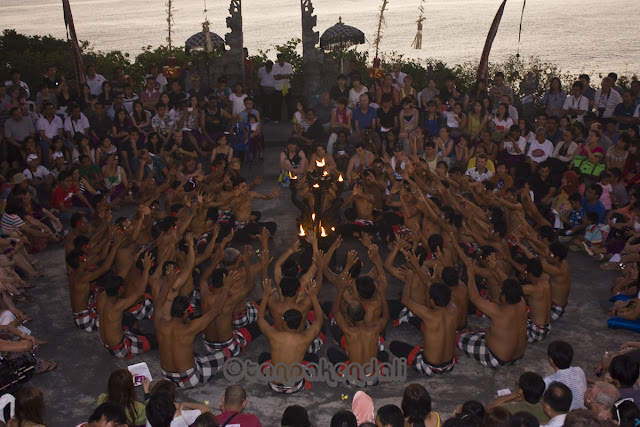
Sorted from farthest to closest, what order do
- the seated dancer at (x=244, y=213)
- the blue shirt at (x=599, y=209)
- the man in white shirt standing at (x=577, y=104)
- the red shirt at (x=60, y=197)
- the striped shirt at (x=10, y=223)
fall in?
the man in white shirt standing at (x=577, y=104) < the red shirt at (x=60, y=197) < the seated dancer at (x=244, y=213) < the blue shirt at (x=599, y=209) < the striped shirt at (x=10, y=223)

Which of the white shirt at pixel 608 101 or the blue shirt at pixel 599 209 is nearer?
the blue shirt at pixel 599 209

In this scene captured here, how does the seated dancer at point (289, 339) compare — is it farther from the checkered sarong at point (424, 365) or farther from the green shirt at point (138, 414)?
the green shirt at point (138, 414)

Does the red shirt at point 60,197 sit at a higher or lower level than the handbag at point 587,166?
lower

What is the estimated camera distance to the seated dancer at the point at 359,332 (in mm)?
7824

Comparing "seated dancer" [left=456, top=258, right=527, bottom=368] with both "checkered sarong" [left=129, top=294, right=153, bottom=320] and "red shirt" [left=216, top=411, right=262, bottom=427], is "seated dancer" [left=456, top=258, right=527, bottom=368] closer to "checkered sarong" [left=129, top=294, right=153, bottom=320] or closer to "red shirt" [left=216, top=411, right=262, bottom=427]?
"red shirt" [left=216, top=411, right=262, bottom=427]

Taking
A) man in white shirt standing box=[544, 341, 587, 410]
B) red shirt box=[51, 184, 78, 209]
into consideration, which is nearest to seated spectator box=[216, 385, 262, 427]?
man in white shirt standing box=[544, 341, 587, 410]

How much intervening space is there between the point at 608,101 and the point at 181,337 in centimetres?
1155

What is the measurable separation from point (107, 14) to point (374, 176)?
47016mm

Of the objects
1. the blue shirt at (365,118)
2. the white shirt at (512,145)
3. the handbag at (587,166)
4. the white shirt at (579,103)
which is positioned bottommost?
the handbag at (587,166)

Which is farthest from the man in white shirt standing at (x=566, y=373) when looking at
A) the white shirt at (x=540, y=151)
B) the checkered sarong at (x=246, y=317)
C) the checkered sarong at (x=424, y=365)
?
the white shirt at (x=540, y=151)

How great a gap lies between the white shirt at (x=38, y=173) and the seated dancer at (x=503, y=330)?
30.0 feet

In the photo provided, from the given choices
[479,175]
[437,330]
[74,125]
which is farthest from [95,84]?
[437,330]

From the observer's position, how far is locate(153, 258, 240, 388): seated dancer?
7734 millimetres

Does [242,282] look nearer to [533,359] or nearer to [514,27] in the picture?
[533,359]
